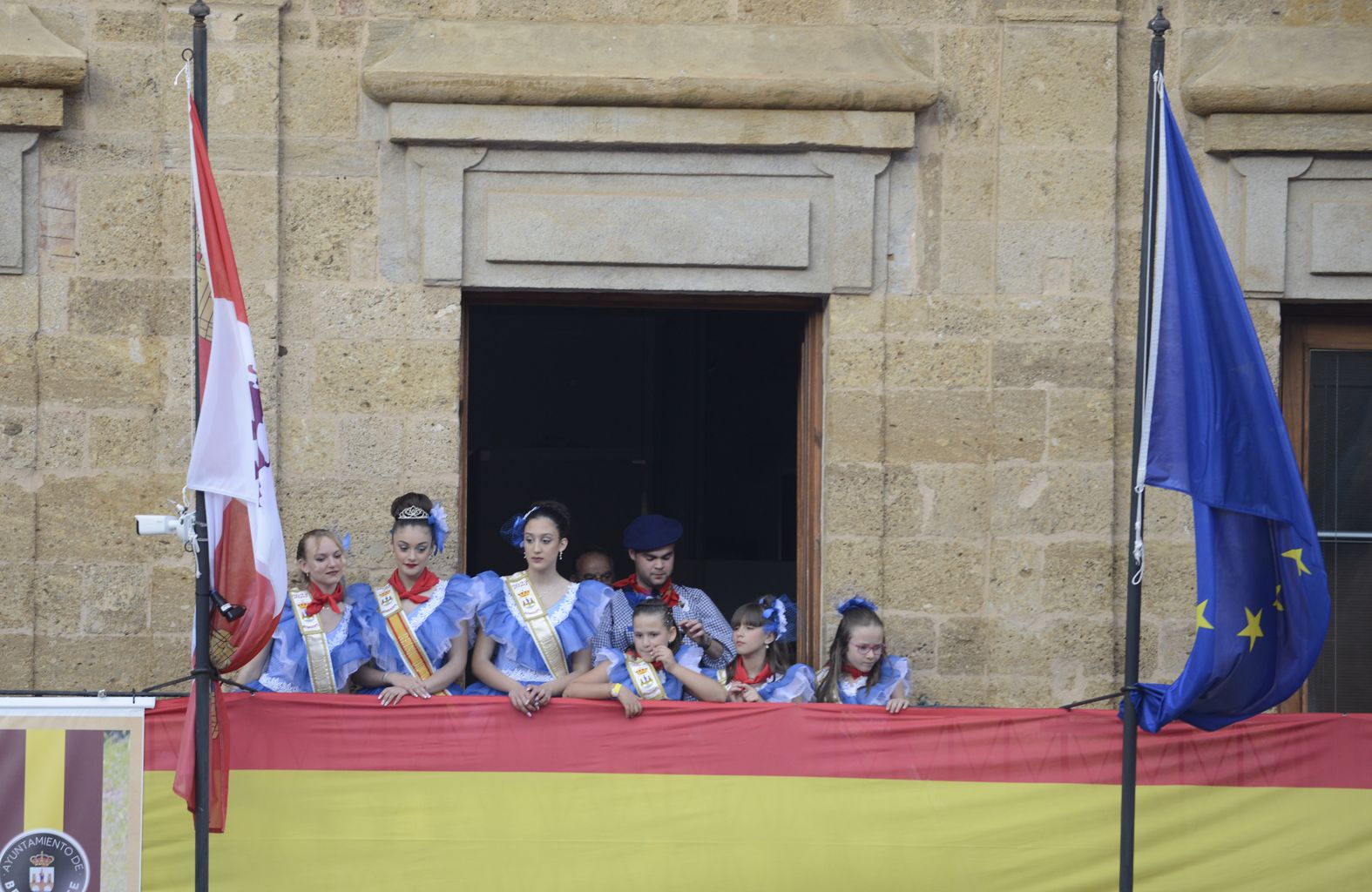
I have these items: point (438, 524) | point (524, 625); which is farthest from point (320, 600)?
point (524, 625)

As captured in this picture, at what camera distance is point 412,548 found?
6707 millimetres

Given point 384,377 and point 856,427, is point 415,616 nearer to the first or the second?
point 384,377

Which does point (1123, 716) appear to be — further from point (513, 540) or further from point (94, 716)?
point (94, 716)

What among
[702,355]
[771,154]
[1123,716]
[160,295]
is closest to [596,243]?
[771,154]

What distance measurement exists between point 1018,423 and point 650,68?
6.81 ft

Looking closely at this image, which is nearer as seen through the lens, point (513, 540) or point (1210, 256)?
point (1210, 256)

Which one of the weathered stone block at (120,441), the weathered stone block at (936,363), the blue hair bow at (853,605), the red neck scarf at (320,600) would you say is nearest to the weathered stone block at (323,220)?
the weathered stone block at (120,441)

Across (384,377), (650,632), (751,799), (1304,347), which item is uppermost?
(1304,347)

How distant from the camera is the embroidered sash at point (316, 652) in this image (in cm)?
648

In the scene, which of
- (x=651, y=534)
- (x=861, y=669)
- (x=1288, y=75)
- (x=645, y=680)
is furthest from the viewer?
(x=1288, y=75)

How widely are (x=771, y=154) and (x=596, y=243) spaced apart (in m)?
0.81

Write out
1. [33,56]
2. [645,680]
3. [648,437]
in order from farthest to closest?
[648,437] → [33,56] → [645,680]

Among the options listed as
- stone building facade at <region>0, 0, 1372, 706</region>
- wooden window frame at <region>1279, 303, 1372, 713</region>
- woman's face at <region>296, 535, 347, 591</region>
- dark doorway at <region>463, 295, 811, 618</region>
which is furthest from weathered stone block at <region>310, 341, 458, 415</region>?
dark doorway at <region>463, 295, 811, 618</region>

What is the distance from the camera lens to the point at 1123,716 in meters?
5.64
